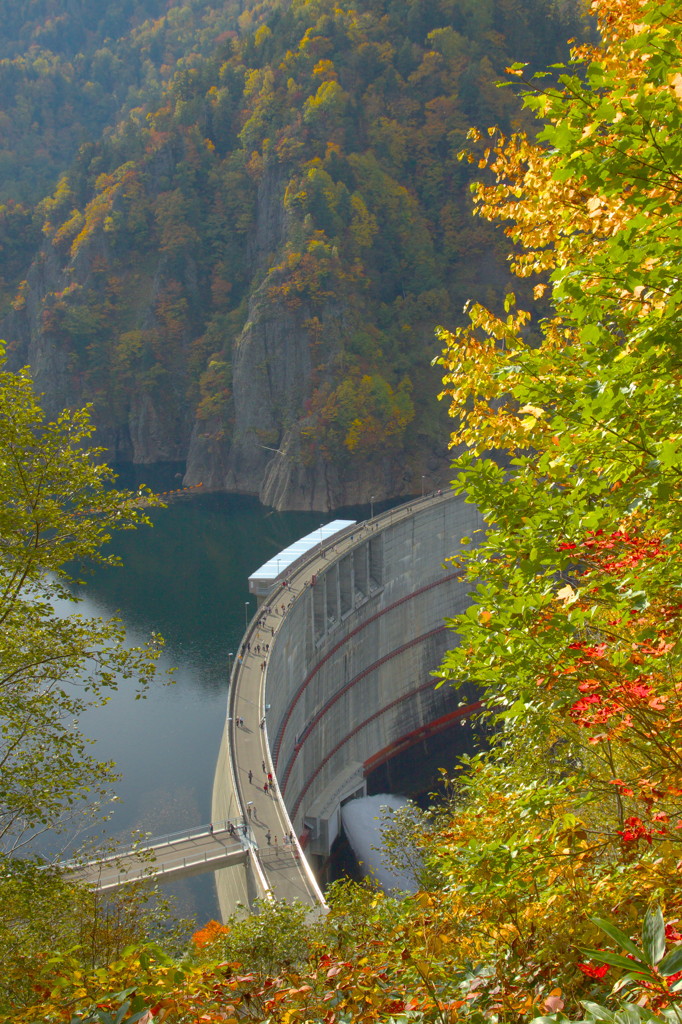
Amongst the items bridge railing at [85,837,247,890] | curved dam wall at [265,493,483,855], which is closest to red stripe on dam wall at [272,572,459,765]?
curved dam wall at [265,493,483,855]

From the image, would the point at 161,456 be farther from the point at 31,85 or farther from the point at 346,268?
the point at 31,85

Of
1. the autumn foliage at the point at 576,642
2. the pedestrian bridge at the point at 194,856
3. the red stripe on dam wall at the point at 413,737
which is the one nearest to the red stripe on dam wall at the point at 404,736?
the red stripe on dam wall at the point at 413,737

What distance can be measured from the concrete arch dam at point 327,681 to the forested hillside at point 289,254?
119 ft

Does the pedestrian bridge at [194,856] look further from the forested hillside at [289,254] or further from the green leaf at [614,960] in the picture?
the forested hillside at [289,254]

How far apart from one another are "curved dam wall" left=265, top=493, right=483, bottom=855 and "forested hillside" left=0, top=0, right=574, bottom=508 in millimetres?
35239

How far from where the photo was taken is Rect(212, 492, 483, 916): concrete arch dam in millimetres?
30500

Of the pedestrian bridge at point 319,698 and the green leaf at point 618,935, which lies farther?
the pedestrian bridge at point 319,698

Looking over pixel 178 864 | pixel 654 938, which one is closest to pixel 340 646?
pixel 178 864

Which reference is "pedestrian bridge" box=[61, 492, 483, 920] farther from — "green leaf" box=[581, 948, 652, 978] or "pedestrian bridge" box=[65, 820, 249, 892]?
"green leaf" box=[581, 948, 652, 978]

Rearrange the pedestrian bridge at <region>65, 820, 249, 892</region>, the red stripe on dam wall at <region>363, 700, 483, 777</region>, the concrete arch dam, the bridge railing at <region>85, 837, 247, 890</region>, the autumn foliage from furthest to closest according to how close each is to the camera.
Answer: the red stripe on dam wall at <region>363, 700, 483, 777</region> → the concrete arch dam → the pedestrian bridge at <region>65, 820, 249, 892</region> → the bridge railing at <region>85, 837, 247, 890</region> → the autumn foliage

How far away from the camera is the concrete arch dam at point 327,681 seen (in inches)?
1201

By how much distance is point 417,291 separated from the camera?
103 meters

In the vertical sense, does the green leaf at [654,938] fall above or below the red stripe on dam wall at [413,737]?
above

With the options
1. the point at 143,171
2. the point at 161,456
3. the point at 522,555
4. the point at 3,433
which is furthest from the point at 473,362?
the point at 143,171
